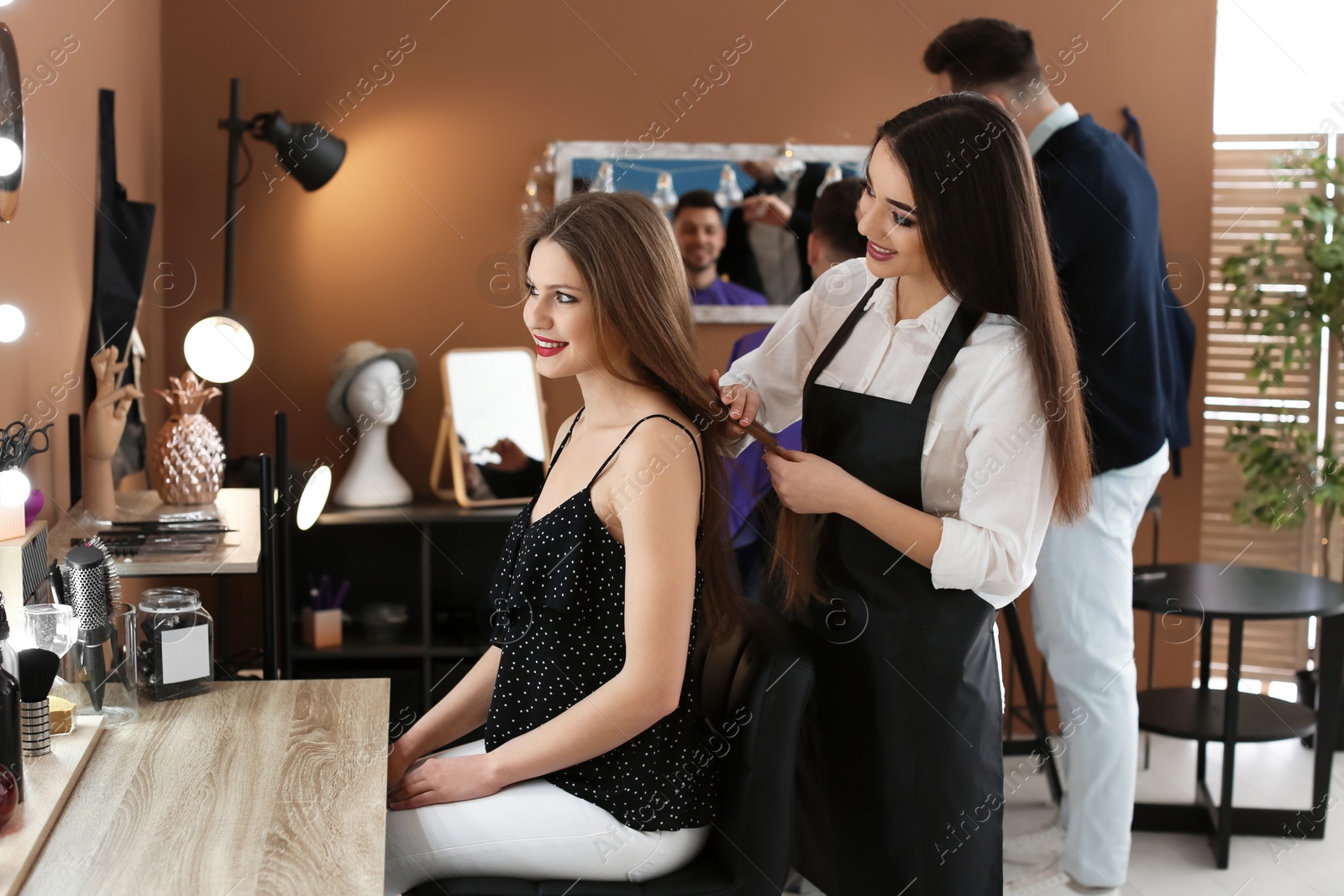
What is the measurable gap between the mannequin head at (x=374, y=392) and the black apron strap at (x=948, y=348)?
7.21ft

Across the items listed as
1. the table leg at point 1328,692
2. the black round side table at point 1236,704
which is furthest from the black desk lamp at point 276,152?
the table leg at point 1328,692

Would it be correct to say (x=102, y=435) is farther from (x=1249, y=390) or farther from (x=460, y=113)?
(x=1249, y=390)

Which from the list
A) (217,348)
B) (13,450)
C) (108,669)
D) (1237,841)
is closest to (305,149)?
(217,348)

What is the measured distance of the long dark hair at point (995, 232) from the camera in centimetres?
152

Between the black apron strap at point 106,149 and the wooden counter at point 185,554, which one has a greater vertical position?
the black apron strap at point 106,149

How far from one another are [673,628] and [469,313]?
244 centimetres

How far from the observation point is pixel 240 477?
10.8ft

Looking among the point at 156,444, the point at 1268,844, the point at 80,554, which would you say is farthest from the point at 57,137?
the point at 1268,844

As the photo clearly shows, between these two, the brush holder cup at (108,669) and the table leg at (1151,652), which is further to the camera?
the table leg at (1151,652)

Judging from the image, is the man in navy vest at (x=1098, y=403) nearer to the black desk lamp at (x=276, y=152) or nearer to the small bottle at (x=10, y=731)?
the black desk lamp at (x=276, y=152)

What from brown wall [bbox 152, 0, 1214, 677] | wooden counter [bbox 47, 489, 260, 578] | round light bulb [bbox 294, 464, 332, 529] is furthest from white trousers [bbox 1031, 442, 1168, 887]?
wooden counter [bbox 47, 489, 260, 578]

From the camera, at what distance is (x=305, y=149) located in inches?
129

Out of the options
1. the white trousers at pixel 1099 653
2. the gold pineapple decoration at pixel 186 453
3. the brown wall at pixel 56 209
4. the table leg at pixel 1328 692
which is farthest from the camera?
the table leg at pixel 1328 692

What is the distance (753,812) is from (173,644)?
31.8 inches
